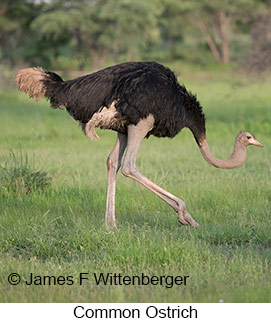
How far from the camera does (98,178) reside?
945 cm

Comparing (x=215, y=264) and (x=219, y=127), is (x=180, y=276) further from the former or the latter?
(x=219, y=127)

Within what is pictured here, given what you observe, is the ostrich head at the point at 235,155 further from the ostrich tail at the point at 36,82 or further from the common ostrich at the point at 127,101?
the ostrich tail at the point at 36,82

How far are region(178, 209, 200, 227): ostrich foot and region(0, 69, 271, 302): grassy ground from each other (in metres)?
0.16

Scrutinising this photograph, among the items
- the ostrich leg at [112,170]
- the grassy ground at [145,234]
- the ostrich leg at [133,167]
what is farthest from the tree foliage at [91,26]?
the ostrich leg at [133,167]

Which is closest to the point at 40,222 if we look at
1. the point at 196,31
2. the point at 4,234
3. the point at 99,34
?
the point at 4,234

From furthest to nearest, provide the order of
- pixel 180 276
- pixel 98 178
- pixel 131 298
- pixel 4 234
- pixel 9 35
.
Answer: pixel 9 35 < pixel 98 178 < pixel 4 234 < pixel 180 276 < pixel 131 298

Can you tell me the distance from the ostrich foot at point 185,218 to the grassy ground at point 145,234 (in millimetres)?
156

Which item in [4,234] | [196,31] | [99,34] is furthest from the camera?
[196,31]

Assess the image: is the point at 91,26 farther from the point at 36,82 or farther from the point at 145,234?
the point at 145,234

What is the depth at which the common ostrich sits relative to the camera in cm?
662

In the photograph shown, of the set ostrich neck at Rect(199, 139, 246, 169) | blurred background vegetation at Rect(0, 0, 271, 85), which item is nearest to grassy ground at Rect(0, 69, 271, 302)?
ostrich neck at Rect(199, 139, 246, 169)

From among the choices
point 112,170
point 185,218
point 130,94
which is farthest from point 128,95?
point 185,218

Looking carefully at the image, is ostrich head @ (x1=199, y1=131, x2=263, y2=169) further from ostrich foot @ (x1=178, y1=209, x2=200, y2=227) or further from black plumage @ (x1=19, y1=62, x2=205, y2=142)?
ostrich foot @ (x1=178, y1=209, x2=200, y2=227)

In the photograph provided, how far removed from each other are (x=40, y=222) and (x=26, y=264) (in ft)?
5.03
